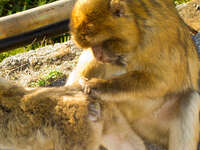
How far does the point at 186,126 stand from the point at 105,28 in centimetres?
113

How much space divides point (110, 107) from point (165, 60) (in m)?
0.59

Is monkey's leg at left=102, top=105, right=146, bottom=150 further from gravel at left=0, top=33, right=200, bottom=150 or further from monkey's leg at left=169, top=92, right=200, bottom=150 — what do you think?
gravel at left=0, top=33, right=200, bottom=150

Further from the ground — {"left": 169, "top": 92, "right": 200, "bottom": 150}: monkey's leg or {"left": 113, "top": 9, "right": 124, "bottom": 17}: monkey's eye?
{"left": 113, "top": 9, "right": 124, "bottom": 17}: monkey's eye

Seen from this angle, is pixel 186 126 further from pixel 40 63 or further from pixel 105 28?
pixel 40 63

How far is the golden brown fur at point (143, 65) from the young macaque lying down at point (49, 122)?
21 centimetres

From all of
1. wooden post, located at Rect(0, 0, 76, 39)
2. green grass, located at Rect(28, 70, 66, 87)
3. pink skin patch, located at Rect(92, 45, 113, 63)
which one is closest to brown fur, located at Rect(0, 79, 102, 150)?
pink skin patch, located at Rect(92, 45, 113, 63)

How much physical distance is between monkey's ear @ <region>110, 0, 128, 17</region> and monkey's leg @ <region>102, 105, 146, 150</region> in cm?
79

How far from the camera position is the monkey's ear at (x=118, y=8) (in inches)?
98.9

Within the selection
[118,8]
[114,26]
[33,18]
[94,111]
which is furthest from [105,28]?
[33,18]

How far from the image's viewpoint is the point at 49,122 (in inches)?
102

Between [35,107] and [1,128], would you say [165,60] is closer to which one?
[35,107]

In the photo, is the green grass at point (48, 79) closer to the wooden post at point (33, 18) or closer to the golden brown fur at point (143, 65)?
the wooden post at point (33, 18)

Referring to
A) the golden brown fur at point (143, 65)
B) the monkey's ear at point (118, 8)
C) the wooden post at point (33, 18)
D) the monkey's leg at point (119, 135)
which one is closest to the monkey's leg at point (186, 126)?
the golden brown fur at point (143, 65)

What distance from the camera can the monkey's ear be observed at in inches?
98.9
